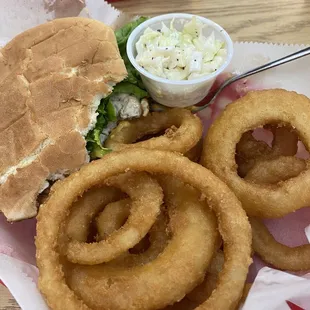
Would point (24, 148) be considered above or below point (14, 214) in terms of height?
above

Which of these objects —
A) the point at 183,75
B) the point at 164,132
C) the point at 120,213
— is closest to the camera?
the point at 120,213

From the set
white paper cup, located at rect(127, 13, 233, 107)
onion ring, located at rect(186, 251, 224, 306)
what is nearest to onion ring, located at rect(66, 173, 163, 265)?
onion ring, located at rect(186, 251, 224, 306)

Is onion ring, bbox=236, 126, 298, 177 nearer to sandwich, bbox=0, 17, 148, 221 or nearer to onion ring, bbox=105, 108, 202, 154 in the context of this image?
onion ring, bbox=105, 108, 202, 154

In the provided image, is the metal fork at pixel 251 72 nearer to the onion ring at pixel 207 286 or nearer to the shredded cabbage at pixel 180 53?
the shredded cabbage at pixel 180 53

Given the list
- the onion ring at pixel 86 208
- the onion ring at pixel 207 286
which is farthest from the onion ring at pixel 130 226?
the onion ring at pixel 207 286

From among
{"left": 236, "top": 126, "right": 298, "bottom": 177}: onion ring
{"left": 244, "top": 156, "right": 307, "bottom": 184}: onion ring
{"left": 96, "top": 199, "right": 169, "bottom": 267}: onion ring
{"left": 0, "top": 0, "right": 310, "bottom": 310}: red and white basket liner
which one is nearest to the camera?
{"left": 0, "top": 0, "right": 310, "bottom": 310}: red and white basket liner

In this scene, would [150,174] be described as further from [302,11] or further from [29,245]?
[302,11]

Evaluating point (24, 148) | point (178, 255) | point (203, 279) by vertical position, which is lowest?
point (203, 279)

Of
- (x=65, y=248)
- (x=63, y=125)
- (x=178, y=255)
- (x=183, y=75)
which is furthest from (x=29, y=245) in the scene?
(x=183, y=75)
